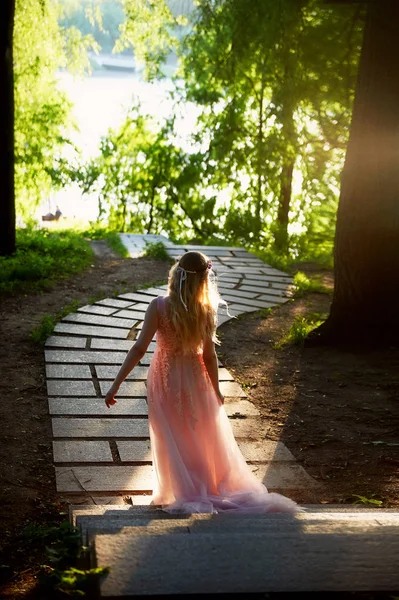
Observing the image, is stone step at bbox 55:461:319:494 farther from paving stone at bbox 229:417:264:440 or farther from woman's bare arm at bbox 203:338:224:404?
woman's bare arm at bbox 203:338:224:404

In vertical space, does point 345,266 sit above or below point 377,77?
below

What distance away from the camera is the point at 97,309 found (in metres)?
6.95

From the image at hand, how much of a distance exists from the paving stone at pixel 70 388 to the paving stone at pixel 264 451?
116 centimetres

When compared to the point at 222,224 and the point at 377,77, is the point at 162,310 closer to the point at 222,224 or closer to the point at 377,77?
the point at 377,77

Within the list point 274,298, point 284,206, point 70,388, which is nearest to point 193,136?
point 284,206

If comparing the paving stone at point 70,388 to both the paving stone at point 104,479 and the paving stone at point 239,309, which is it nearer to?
the paving stone at point 104,479

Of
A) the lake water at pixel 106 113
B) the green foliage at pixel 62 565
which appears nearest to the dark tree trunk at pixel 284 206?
the lake water at pixel 106 113

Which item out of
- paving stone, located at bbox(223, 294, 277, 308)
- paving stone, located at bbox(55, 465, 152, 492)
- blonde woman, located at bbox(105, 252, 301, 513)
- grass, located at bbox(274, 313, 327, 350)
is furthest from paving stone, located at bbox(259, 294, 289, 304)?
blonde woman, located at bbox(105, 252, 301, 513)

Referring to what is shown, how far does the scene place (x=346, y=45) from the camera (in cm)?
798

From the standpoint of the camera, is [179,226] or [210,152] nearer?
[210,152]

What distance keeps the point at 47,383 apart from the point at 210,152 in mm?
9210

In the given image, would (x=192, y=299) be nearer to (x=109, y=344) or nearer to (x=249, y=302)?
(x=109, y=344)

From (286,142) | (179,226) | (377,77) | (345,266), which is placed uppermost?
(377,77)

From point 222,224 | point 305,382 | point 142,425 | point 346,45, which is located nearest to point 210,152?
point 222,224
